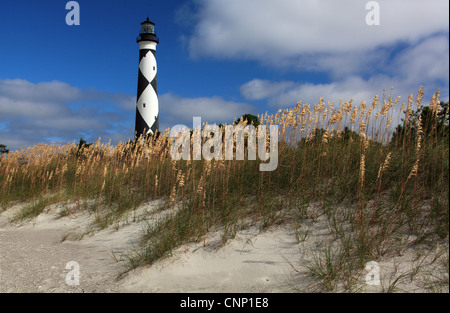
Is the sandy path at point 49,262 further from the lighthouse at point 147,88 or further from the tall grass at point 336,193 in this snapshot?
the lighthouse at point 147,88

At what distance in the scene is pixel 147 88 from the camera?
20906mm

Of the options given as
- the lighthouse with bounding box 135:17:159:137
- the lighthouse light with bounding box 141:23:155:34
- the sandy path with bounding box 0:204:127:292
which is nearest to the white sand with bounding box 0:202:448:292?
the sandy path with bounding box 0:204:127:292

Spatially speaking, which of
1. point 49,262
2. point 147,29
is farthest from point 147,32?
point 49,262

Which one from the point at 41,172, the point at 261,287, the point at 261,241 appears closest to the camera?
the point at 261,287

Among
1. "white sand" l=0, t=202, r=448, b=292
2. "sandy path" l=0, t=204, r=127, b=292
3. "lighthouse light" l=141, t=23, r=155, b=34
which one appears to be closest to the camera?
"white sand" l=0, t=202, r=448, b=292

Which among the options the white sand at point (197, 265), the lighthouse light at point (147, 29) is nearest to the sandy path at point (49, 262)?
the white sand at point (197, 265)

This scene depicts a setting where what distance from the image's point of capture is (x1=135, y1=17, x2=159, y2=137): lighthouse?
20828mm

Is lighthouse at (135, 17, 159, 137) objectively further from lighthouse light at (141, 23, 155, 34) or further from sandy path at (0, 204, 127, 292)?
sandy path at (0, 204, 127, 292)

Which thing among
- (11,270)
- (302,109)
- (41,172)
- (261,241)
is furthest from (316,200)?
(41,172)
